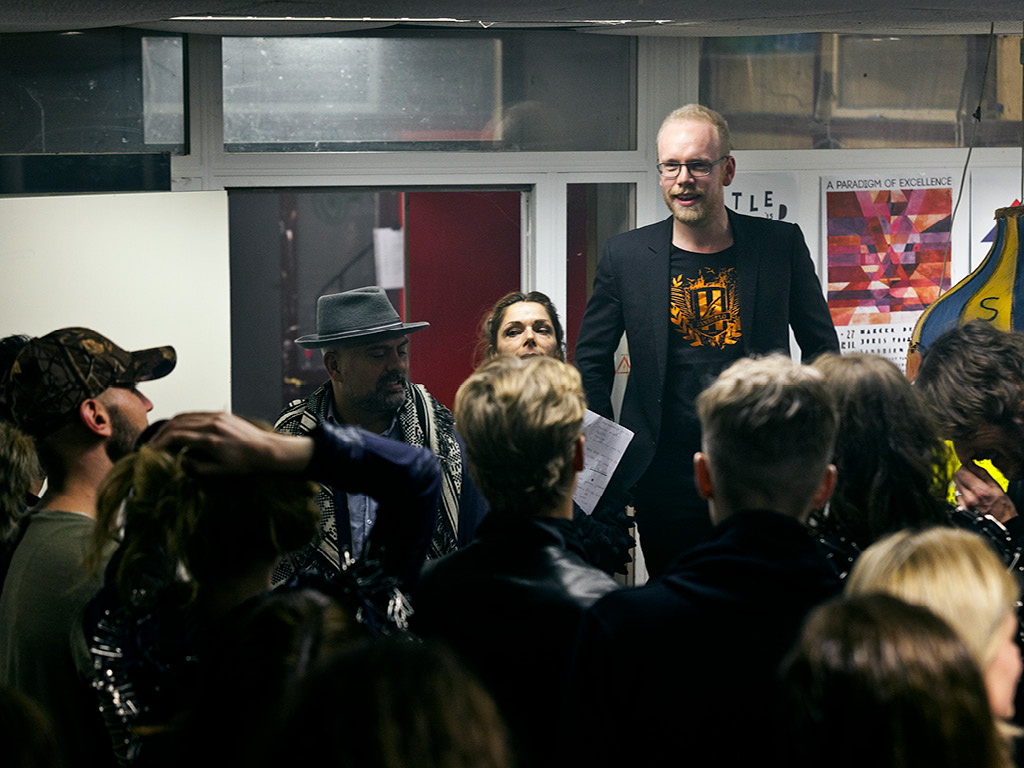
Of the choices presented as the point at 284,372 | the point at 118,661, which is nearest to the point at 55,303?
the point at 118,661

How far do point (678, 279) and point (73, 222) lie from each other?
2193mm

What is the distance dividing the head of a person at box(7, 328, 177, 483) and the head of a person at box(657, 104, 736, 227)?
72.0 inches

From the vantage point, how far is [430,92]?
4605 millimetres

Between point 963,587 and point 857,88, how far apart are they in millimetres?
3826

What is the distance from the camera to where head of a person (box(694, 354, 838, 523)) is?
1.70 m

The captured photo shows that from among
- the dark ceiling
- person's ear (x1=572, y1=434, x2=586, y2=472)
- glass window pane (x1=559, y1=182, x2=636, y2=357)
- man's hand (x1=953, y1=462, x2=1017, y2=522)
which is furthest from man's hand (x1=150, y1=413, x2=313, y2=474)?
glass window pane (x1=559, y1=182, x2=636, y2=357)

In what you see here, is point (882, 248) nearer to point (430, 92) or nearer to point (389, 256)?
point (430, 92)

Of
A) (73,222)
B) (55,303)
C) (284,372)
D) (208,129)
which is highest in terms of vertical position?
(208,129)

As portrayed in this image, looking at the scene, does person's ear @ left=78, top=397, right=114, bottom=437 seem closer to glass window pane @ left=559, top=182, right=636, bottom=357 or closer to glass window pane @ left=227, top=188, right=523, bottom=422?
glass window pane @ left=227, top=188, right=523, bottom=422

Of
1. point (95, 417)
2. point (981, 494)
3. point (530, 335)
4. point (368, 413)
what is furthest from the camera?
point (530, 335)

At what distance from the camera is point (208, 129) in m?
4.42

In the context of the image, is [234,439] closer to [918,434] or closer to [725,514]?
[725,514]

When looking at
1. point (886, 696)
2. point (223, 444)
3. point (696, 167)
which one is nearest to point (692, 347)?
point (696, 167)

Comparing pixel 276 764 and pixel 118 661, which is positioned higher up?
pixel 276 764
